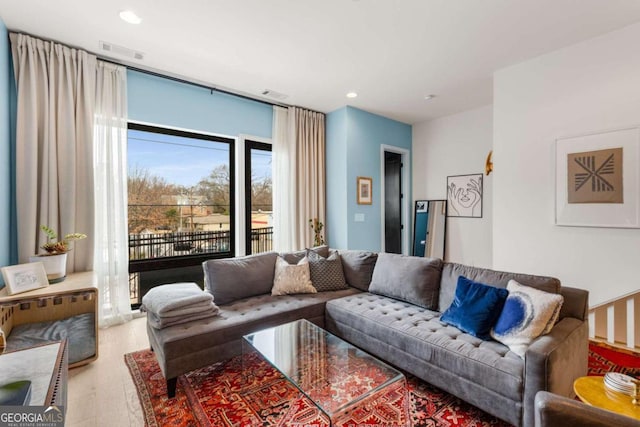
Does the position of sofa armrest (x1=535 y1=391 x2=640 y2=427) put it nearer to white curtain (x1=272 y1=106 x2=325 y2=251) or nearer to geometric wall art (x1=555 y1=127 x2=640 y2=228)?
geometric wall art (x1=555 y1=127 x2=640 y2=228)

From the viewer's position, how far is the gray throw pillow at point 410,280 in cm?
246

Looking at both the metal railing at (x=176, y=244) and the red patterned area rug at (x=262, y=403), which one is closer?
the red patterned area rug at (x=262, y=403)

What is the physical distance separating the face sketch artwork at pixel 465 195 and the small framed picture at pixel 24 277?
5137 mm

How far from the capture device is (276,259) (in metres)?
3.07

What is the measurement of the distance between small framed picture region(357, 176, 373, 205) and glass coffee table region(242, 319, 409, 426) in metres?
2.72

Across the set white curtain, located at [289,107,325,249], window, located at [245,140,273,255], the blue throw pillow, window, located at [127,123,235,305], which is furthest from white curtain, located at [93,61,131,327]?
the blue throw pillow

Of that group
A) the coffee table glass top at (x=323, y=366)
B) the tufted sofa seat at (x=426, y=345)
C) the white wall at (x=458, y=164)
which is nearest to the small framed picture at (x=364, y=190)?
the white wall at (x=458, y=164)

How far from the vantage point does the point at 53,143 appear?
271 cm

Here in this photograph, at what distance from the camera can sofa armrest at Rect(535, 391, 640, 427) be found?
Result: 0.71 meters

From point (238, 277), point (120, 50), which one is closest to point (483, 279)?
point (238, 277)

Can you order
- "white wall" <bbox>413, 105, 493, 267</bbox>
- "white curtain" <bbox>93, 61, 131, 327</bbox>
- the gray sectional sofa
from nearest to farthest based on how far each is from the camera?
the gray sectional sofa, "white curtain" <bbox>93, 61, 131, 327</bbox>, "white wall" <bbox>413, 105, 493, 267</bbox>

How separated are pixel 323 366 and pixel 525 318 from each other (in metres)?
1.23

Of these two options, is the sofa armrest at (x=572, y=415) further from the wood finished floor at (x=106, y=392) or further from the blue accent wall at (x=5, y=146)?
the blue accent wall at (x=5, y=146)

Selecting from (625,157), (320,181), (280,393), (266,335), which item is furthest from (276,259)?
(625,157)
